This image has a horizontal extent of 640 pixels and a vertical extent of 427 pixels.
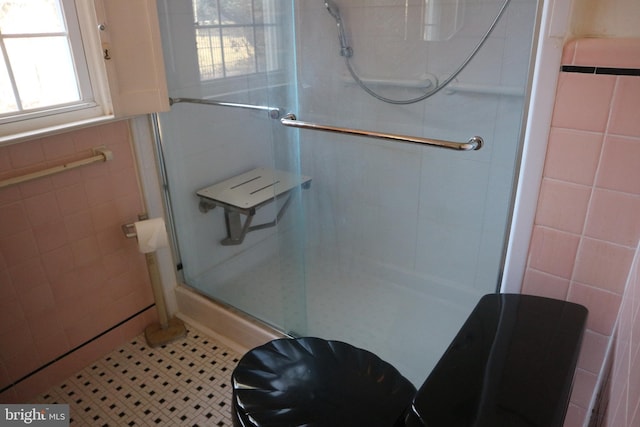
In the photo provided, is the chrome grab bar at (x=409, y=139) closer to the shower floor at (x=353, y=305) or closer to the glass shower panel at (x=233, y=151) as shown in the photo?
the glass shower panel at (x=233, y=151)

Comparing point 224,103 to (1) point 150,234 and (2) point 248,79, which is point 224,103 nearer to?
(2) point 248,79

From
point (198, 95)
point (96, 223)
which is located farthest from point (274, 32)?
point (96, 223)

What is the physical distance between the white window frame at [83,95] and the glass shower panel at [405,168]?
2.44 feet

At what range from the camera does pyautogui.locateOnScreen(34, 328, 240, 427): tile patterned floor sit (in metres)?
1.58

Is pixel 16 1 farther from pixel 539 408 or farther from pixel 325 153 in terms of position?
pixel 539 408

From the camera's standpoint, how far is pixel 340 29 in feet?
6.05

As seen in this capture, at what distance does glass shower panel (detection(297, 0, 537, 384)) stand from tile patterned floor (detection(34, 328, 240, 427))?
1.49ft

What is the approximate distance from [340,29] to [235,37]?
444mm

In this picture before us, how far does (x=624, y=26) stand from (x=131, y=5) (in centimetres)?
144

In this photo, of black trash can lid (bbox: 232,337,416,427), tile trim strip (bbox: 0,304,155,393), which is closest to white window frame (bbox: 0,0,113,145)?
tile trim strip (bbox: 0,304,155,393)

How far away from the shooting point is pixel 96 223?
172 centimetres

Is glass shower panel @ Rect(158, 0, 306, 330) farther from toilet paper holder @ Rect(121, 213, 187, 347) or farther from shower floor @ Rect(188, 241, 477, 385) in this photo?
toilet paper holder @ Rect(121, 213, 187, 347)

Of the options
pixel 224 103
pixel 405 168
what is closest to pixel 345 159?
pixel 405 168
